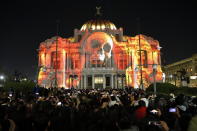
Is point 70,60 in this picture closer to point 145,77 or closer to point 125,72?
point 125,72

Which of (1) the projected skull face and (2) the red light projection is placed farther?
(2) the red light projection

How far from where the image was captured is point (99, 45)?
7169cm

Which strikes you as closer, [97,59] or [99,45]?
[99,45]

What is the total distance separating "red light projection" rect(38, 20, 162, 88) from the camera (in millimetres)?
69438

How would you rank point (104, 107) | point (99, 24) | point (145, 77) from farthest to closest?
point (99, 24) < point (145, 77) < point (104, 107)

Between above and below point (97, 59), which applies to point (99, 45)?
above

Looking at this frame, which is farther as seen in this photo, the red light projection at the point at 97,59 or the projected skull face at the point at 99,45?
the red light projection at the point at 97,59

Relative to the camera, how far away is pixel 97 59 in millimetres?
73438

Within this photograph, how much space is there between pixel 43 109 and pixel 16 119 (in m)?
1.65

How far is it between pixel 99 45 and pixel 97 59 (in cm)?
486

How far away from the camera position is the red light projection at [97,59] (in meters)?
69.4

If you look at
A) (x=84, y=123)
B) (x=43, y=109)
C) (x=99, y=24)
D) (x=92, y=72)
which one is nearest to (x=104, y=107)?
(x=84, y=123)

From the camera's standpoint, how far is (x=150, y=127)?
566cm

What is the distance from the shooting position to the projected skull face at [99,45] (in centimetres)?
6919
